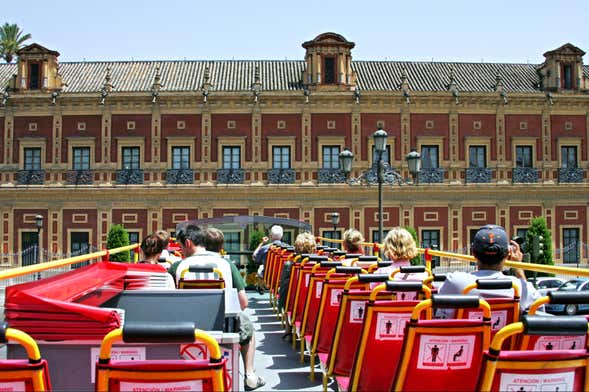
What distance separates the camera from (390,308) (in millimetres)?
3824

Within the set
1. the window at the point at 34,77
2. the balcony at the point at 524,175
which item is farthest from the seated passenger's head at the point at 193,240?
the window at the point at 34,77

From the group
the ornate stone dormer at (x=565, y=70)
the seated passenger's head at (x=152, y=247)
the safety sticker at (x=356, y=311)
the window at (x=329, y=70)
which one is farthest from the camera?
the ornate stone dormer at (x=565, y=70)

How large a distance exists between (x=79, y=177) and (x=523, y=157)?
21.5 m

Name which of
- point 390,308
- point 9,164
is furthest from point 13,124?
point 390,308

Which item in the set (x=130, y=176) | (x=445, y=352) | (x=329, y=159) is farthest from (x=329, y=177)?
(x=445, y=352)

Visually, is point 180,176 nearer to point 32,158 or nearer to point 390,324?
point 32,158

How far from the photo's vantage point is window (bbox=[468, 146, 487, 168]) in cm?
3216

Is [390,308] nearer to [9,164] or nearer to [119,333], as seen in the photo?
[119,333]

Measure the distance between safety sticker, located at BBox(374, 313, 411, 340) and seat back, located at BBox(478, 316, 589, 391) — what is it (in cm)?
125

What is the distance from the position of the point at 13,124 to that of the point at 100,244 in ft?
23.6

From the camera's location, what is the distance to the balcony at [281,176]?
31328mm

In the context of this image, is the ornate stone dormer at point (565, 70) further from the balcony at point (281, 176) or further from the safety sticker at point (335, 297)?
the safety sticker at point (335, 297)

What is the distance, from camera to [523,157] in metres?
32.5

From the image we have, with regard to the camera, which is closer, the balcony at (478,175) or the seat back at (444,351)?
the seat back at (444,351)
